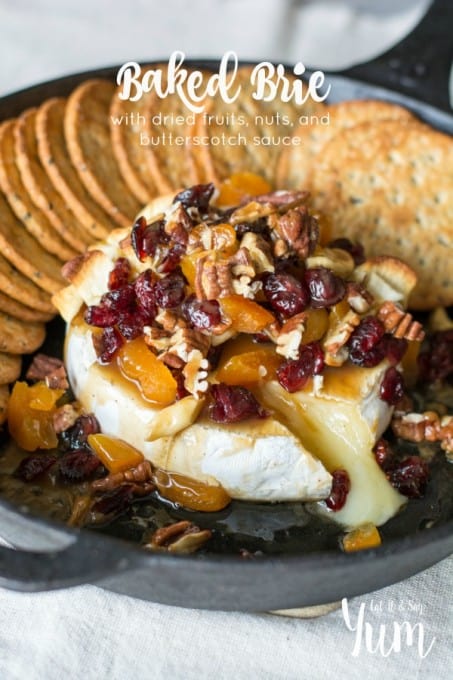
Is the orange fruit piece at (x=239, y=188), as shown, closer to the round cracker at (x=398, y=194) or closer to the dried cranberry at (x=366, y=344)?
the round cracker at (x=398, y=194)

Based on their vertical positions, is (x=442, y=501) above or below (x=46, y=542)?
below

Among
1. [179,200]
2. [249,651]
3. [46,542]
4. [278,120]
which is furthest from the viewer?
[278,120]

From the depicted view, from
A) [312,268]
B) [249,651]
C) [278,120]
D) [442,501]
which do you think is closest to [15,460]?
[249,651]

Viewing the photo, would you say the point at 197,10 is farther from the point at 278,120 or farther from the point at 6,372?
the point at 6,372

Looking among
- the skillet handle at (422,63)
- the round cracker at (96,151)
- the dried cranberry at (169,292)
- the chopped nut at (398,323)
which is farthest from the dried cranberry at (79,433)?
the skillet handle at (422,63)

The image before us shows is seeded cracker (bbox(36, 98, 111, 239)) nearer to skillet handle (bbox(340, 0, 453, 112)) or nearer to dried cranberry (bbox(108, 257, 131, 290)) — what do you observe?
dried cranberry (bbox(108, 257, 131, 290))

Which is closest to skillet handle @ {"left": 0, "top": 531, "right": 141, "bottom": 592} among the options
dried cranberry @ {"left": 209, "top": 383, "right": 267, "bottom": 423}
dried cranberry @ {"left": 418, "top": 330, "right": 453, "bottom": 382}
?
dried cranberry @ {"left": 209, "top": 383, "right": 267, "bottom": 423}
